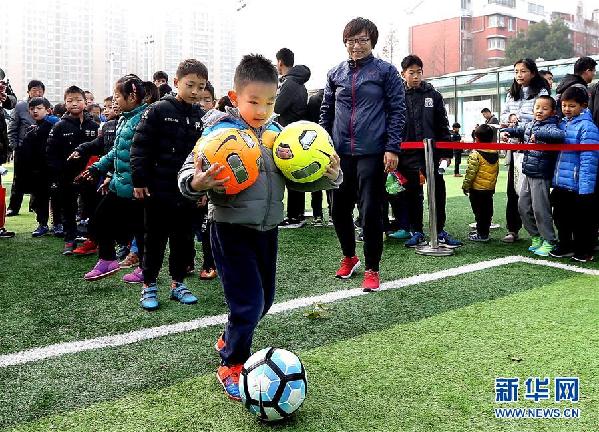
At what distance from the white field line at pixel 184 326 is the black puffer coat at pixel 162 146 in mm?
1127

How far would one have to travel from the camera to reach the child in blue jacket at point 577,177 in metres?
6.29

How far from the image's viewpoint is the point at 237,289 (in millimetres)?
3162

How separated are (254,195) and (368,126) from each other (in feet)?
7.93

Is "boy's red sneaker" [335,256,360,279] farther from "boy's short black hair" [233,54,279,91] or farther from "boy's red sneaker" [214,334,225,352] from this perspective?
"boy's short black hair" [233,54,279,91]

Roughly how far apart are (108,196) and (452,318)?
11.4ft

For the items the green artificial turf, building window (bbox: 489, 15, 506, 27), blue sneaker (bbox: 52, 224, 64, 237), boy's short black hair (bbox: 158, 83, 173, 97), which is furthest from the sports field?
building window (bbox: 489, 15, 506, 27)

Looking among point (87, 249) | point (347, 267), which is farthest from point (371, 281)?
Result: point (87, 249)

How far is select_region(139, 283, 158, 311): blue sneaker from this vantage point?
15.5 feet

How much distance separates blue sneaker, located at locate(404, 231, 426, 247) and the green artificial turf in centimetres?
283

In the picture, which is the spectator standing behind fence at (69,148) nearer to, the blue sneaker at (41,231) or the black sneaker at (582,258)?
the blue sneaker at (41,231)

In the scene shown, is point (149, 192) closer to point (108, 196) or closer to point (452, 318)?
point (108, 196)

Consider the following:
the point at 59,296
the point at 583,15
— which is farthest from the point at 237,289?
the point at 583,15

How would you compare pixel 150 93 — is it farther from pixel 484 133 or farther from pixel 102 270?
pixel 484 133

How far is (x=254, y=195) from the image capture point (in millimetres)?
3152
